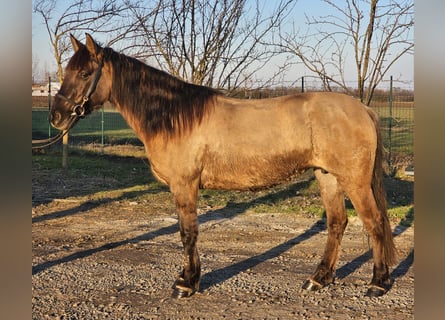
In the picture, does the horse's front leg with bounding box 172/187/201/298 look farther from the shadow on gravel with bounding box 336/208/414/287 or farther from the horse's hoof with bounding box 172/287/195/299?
the shadow on gravel with bounding box 336/208/414/287

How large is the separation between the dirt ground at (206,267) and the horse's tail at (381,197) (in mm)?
360

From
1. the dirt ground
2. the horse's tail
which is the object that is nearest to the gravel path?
the dirt ground

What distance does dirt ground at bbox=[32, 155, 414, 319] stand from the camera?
11.9ft

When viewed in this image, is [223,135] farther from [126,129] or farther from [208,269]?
[126,129]

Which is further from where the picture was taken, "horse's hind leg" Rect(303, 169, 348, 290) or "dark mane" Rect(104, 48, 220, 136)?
"horse's hind leg" Rect(303, 169, 348, 290)

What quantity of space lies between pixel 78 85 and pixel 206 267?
2.32 metres

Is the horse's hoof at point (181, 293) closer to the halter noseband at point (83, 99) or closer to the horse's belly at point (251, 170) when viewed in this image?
the horse's belly at point (251, 170)

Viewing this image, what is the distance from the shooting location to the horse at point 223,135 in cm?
388

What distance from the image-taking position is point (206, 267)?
185 inches

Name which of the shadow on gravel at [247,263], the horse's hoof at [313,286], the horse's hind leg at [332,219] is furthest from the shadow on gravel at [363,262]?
the shadow on gravel at [247,263]

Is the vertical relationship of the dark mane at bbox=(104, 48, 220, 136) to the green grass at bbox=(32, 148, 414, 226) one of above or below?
above

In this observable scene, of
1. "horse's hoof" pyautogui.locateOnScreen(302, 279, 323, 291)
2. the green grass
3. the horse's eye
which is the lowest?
"horse's hoof" pyautogui.locateOnScreen(302, 279, 323, 291)

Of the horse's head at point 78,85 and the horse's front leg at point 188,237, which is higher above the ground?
the horse's head at point 78,85
